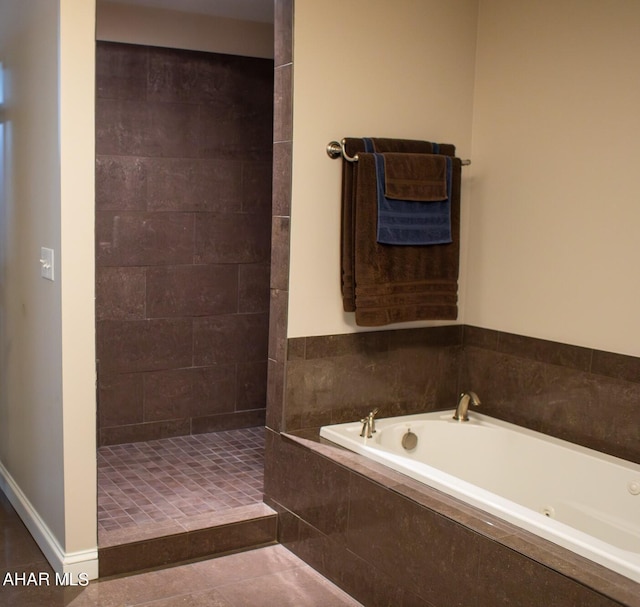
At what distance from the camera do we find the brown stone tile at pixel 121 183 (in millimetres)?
4207

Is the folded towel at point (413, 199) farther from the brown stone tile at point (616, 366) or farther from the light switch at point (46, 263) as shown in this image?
the light switch at point (46, 263)

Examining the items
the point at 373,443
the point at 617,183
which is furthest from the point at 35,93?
the point at 617,183

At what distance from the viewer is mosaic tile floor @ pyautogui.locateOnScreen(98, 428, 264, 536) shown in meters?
3.45

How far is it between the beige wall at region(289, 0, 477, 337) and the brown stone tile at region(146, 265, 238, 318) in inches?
49.9

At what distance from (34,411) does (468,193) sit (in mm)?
2142

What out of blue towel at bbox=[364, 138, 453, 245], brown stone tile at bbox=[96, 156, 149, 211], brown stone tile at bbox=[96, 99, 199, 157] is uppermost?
brown stone tile at bbox=[96, 99, 199, 157]

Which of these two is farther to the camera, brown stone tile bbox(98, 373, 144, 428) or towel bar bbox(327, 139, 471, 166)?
brown stone tile bbox(98, 373, 144, 428)

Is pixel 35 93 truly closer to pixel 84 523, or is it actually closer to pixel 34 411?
pixel 34 411

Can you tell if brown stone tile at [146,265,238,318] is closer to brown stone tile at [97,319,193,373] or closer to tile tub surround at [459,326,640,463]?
brown stone tile at [97,319,193,373]

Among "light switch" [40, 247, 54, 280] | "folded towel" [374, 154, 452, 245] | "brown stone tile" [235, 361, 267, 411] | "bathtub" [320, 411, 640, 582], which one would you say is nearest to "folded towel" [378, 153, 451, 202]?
"folded towel" [374, 154, 452, 245]

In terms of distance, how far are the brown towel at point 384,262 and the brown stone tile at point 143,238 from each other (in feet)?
4.37

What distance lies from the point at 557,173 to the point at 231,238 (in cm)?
193

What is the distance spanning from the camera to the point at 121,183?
14.0 ft

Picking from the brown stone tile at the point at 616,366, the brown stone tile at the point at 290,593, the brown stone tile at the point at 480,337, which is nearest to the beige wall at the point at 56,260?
the brown stone tile at the point at 290,593
